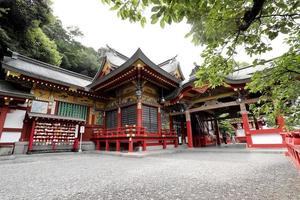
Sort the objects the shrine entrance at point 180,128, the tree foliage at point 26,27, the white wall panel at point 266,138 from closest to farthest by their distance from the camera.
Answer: the white wall panel at point 266,138, the shrine entrance at point 180,128, the tree foliage at point 26,27

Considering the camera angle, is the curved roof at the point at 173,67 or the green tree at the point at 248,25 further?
the curved roof at the point at 173,67

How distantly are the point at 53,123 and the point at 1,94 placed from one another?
3.07 metres

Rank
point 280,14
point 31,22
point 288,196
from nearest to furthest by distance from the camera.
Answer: point 280,14 → point 288,196 → point 31,22

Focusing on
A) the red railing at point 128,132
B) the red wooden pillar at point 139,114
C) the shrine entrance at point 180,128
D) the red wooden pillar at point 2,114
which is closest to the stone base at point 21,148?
the red wooden pillar at point 2,114

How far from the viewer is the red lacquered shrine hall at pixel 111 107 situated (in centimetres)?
872

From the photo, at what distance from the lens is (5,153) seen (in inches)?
322

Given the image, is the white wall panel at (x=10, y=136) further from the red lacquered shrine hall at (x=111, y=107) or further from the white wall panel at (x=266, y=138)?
the white wall panel at (x=266, y=138)

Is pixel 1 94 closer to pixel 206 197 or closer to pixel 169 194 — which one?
pixel 169 194

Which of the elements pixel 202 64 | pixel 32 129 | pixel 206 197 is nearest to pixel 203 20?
pixel 202 64

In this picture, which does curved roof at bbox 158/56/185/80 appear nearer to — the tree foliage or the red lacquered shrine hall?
the red lacquered shrine hall

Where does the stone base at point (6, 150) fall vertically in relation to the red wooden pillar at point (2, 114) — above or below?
below

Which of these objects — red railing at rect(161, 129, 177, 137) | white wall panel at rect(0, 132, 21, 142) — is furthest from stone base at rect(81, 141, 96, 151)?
red railing at rect(161, 129, 177, 137)

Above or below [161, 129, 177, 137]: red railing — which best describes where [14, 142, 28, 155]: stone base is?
below

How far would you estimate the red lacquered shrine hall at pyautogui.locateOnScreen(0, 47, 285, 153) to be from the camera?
872 cm
